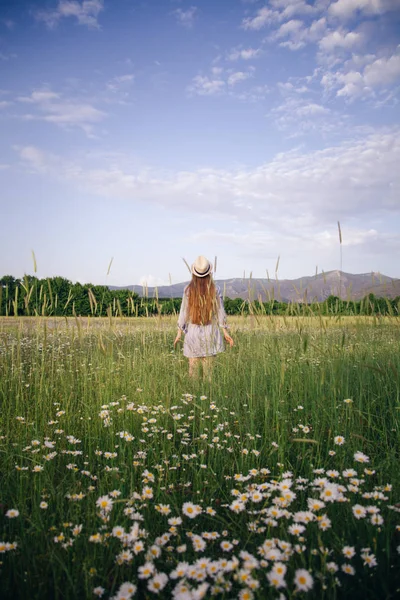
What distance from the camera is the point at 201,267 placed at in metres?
5.57

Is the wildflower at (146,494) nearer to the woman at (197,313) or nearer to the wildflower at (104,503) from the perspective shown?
the wildflower at (104,503)

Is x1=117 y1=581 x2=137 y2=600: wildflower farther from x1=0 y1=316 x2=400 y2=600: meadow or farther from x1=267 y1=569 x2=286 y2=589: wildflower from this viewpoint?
x1=267 y1=569 x2=286 y2=589: wildflower

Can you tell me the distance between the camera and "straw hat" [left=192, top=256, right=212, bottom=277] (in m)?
5.56

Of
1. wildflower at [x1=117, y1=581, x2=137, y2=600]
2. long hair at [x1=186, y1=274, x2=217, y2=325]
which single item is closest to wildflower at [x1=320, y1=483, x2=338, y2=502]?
wildflower at [x1=117, y1=581, x2=137, y2=600]

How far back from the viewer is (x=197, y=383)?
426 cm

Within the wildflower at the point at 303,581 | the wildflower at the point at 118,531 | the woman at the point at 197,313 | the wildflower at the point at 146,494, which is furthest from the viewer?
the woman at the point at 197,313

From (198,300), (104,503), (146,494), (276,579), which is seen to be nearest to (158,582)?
(276,579)

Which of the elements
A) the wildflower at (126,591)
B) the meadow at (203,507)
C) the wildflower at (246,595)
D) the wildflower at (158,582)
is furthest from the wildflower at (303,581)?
the wildflower at (126,591)

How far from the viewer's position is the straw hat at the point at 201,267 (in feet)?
18.2

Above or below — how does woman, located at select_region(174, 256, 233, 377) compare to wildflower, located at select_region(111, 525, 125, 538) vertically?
above

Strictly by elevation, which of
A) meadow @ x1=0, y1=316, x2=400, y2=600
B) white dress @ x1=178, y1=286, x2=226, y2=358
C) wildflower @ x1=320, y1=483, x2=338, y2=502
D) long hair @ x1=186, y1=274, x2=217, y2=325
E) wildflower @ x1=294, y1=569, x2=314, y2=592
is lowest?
meadow @ x1=0, y1=316, x2=400, y2=600

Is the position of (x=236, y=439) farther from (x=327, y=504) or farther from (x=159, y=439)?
(x=327, y=504)

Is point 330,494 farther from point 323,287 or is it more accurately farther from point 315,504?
point 323,287

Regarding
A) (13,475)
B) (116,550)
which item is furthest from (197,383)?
(116,550)
